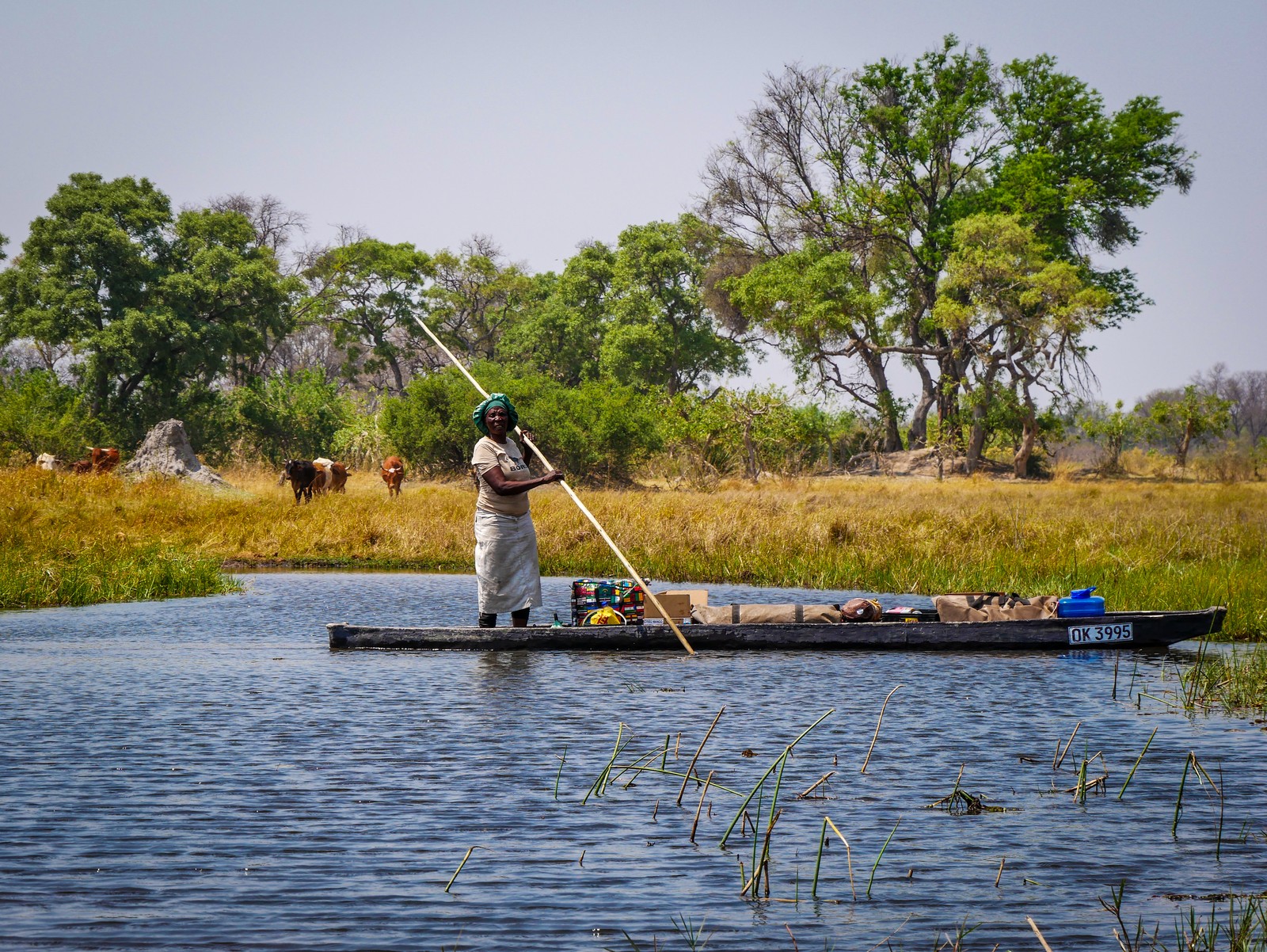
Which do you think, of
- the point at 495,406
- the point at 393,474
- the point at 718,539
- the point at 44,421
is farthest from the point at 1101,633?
the point at 44,421

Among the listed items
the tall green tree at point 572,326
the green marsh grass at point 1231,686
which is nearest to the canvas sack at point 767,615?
the green marsh grass at point 1231,686

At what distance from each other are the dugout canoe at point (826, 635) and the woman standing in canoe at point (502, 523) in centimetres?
29

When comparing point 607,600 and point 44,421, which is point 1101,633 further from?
point 44,421

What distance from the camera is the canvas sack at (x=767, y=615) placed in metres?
11.9

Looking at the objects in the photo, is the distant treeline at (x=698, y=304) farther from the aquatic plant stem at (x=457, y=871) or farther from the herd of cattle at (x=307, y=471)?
the aquatic plant stem at (x=457, y=871)

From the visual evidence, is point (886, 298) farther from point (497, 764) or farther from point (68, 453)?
point (497, 764)

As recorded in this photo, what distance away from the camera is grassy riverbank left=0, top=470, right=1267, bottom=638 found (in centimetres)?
1598

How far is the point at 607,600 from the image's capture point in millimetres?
12430

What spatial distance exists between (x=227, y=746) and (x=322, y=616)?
7.16 m

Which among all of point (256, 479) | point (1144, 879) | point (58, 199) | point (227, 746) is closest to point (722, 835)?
point (1144, 879)

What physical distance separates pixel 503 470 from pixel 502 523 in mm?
557

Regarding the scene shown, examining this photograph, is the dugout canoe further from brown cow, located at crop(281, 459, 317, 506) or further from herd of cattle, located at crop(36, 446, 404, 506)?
brown cow, located at crop(281, 459, 317, 506)

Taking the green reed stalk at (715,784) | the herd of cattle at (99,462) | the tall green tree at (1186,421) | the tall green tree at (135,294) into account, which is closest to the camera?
the green reed stalk at (715,784)

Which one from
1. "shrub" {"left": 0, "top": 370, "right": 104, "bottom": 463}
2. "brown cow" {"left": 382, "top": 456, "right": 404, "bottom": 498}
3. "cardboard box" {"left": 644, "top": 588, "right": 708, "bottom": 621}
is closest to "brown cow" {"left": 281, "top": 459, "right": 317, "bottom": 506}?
"brown cow" {"left": 382, "top": 456, "right": 404, "bottom": 498}
